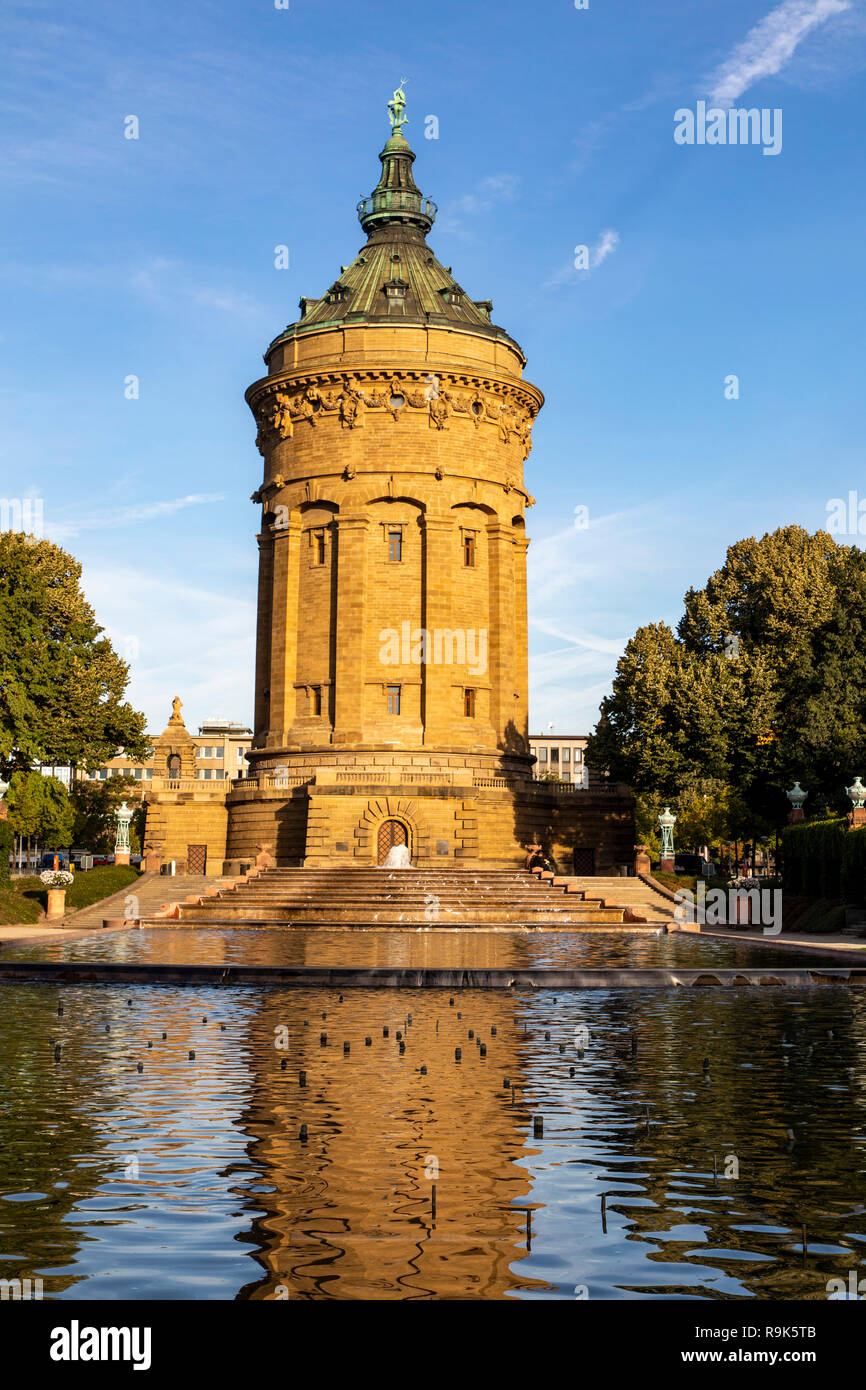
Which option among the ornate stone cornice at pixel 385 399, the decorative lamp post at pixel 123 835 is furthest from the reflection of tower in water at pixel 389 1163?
the ornate stone cornice at pixel 385 399

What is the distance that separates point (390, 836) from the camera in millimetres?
58969

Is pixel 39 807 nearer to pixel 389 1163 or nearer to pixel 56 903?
pixel 56 903

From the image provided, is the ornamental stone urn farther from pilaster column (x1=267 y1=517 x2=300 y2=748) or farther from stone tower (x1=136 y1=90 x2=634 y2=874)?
pilaster column (x1=267 y1=517 x2=300 y2=748)

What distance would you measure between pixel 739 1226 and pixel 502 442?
60907mm

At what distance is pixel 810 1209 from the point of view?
8820mm

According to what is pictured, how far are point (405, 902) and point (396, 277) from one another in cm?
3701

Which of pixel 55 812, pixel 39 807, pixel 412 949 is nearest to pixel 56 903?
pixel 412 949

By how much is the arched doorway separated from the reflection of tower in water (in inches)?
1590

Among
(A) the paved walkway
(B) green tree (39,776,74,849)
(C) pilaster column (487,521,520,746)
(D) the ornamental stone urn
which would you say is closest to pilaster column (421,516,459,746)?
(C) pilaster column (487,521,520,746)

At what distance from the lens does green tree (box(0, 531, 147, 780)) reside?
6400cm

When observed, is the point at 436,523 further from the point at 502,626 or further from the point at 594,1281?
the point at 594,1281

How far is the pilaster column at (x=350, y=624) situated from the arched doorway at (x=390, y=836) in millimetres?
5991
